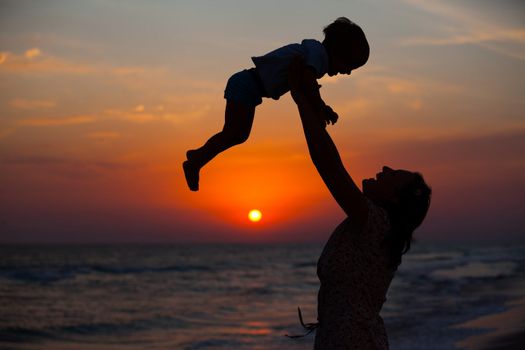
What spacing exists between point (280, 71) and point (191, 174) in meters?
0.76

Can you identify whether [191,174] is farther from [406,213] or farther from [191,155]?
[406,213]

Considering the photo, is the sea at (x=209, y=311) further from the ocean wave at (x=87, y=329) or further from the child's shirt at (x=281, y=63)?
the child's shirt at (x=281, y=63)

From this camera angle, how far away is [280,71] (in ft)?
10.1

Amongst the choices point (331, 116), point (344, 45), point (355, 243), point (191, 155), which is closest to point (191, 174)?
point (191, 155)

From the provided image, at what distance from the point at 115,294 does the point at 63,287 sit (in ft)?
12.6

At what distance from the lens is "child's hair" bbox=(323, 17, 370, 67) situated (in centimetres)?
309

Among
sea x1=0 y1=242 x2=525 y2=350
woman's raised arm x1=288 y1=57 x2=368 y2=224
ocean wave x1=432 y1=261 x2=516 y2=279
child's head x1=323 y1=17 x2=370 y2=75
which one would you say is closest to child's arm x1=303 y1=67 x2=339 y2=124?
woman's raised arm x1=288 y1=57 x2=368 y2=224

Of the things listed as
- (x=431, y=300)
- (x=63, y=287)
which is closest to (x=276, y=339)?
(x=431, y=300)

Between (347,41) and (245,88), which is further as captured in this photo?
(245,88)

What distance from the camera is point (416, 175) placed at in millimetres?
2902

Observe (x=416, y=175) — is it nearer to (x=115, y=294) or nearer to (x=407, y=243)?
(x=407, y=243)

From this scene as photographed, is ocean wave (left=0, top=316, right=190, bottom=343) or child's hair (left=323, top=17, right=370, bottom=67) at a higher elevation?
child's hair (left=323, top=17, right=370, bottom=67)

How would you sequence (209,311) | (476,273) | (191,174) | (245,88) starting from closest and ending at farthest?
(245,88), (191,174), (209,311), (476,273)

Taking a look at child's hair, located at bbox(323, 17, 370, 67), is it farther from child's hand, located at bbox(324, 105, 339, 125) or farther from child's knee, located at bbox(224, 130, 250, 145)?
child's knee, located at bbox(224, 130, 250, 145)
